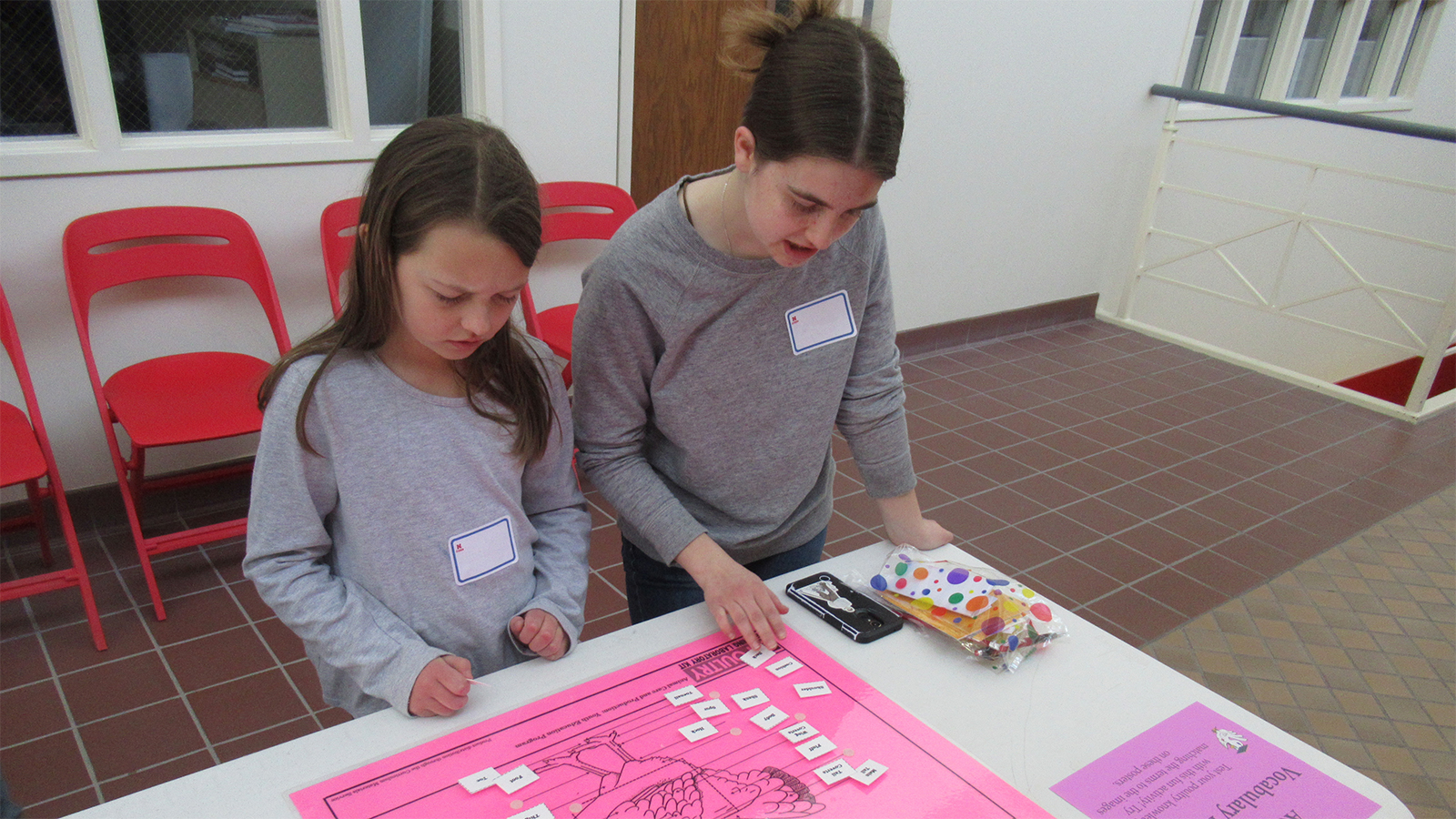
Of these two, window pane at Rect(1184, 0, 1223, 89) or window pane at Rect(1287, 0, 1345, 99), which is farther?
window pane at Rect(1287, 0, 1345, 99)

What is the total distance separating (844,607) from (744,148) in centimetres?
61

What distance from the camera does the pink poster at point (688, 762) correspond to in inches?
37.1

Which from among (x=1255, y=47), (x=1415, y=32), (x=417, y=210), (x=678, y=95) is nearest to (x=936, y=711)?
(x=417, y=210)

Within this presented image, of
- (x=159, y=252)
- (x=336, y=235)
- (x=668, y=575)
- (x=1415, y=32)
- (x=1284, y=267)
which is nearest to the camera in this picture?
(x=668, y=575)

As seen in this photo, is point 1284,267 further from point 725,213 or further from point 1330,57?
point 725,213

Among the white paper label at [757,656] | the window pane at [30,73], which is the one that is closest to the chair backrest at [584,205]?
the window pane at [30,73]

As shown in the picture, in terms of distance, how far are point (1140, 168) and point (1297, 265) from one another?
255cm

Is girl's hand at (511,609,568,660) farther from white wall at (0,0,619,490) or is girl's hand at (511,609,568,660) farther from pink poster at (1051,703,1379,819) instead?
white wall at (0,0,619,490)

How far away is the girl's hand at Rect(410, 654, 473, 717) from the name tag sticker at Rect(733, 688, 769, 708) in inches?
11.9

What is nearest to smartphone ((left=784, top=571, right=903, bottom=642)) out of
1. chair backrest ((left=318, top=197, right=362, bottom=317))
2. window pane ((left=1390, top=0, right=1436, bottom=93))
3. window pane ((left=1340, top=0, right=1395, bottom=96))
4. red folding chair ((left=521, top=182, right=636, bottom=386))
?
red folding chair ((left=521, top=182, right=636, bottom=386))

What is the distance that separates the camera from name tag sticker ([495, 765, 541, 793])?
953mm

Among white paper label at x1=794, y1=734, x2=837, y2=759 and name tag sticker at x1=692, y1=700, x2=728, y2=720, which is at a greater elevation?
white paper label at x1=794, y1=734, x2=837, y2=759

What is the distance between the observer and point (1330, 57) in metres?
6.64

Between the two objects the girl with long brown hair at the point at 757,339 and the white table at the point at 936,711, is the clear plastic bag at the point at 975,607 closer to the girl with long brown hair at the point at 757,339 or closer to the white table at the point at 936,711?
the white table at the point at 936,711
